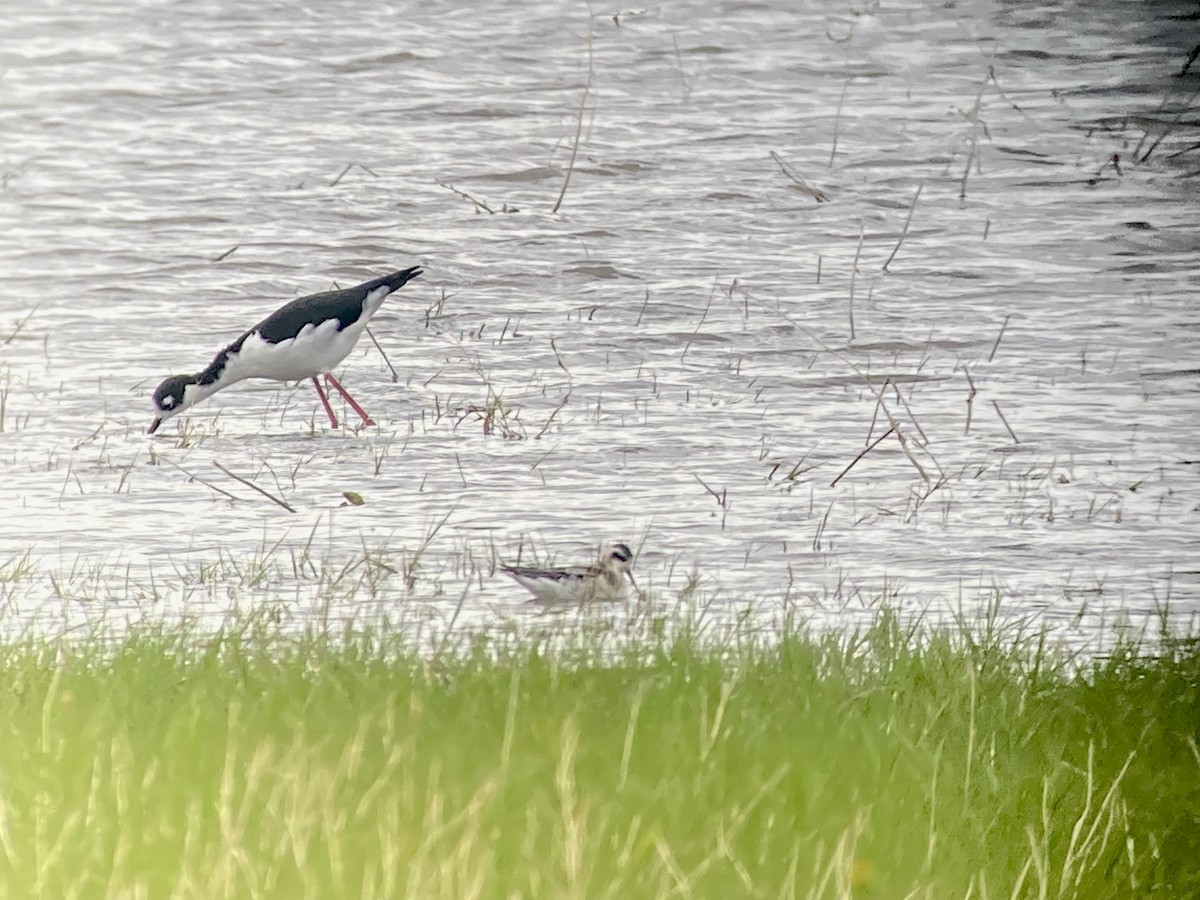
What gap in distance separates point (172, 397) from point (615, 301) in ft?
3.36

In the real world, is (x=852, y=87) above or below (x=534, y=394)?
above

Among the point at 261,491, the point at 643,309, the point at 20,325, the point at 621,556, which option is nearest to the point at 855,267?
the point at 643,309

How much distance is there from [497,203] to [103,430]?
1.06m

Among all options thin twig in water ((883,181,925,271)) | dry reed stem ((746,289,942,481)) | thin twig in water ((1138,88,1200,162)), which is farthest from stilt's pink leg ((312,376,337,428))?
thin twig in water ((1138,88,1200,162))

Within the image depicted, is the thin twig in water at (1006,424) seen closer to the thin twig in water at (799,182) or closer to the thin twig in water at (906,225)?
the thin twig in water at (906,225)

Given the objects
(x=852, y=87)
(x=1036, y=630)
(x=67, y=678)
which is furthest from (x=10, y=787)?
(x=852, y=87)

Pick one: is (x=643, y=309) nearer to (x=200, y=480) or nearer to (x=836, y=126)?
(x=836, y=126)

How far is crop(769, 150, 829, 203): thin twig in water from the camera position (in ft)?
11.4

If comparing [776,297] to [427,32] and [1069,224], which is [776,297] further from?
[427,32]

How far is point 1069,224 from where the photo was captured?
10.7 ft

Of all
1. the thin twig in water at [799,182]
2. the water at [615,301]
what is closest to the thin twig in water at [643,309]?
the water at [615,301]

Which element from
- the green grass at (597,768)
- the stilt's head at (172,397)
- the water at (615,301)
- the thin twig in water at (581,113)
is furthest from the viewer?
the thin twig in water at (581,113)

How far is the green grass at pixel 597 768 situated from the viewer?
200cm

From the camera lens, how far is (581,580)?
263 cm
